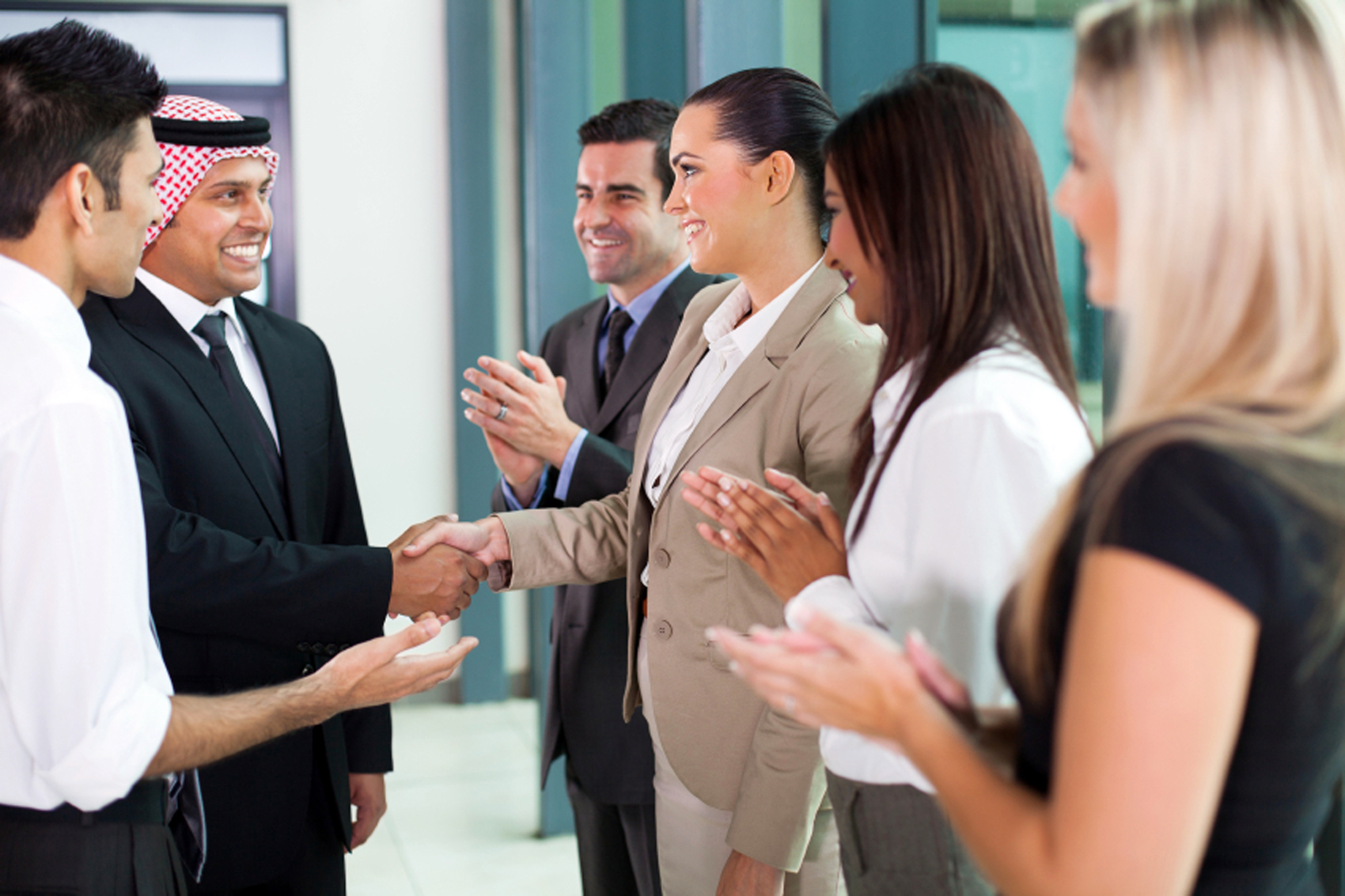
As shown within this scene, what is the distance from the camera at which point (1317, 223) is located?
0.74 m

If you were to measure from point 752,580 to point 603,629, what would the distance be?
0.80 meters

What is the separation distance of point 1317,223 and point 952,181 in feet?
1.68

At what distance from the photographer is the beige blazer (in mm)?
1513

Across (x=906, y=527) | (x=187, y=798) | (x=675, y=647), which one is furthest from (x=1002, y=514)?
(x=187, y=798)

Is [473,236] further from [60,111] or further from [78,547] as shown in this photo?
[78,547]

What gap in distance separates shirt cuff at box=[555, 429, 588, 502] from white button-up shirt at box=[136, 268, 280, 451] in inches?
22.9

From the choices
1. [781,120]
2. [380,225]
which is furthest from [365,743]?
[380,225]

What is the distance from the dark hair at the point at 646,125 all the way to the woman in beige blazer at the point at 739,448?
0.92 meters

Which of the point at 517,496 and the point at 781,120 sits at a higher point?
the point at 781,120

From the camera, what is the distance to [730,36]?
237 centimetres

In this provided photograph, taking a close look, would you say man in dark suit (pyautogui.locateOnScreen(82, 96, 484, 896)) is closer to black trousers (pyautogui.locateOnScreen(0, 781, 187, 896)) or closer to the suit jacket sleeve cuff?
the suit jacket sleeve cuff

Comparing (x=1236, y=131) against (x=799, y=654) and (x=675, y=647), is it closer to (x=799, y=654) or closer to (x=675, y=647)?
(x=799, y=654)

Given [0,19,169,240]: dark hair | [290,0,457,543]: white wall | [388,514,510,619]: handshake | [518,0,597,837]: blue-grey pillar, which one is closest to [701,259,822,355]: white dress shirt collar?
[388,514,510,619]: handshake

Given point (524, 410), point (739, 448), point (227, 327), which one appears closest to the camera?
point (739, 448)
